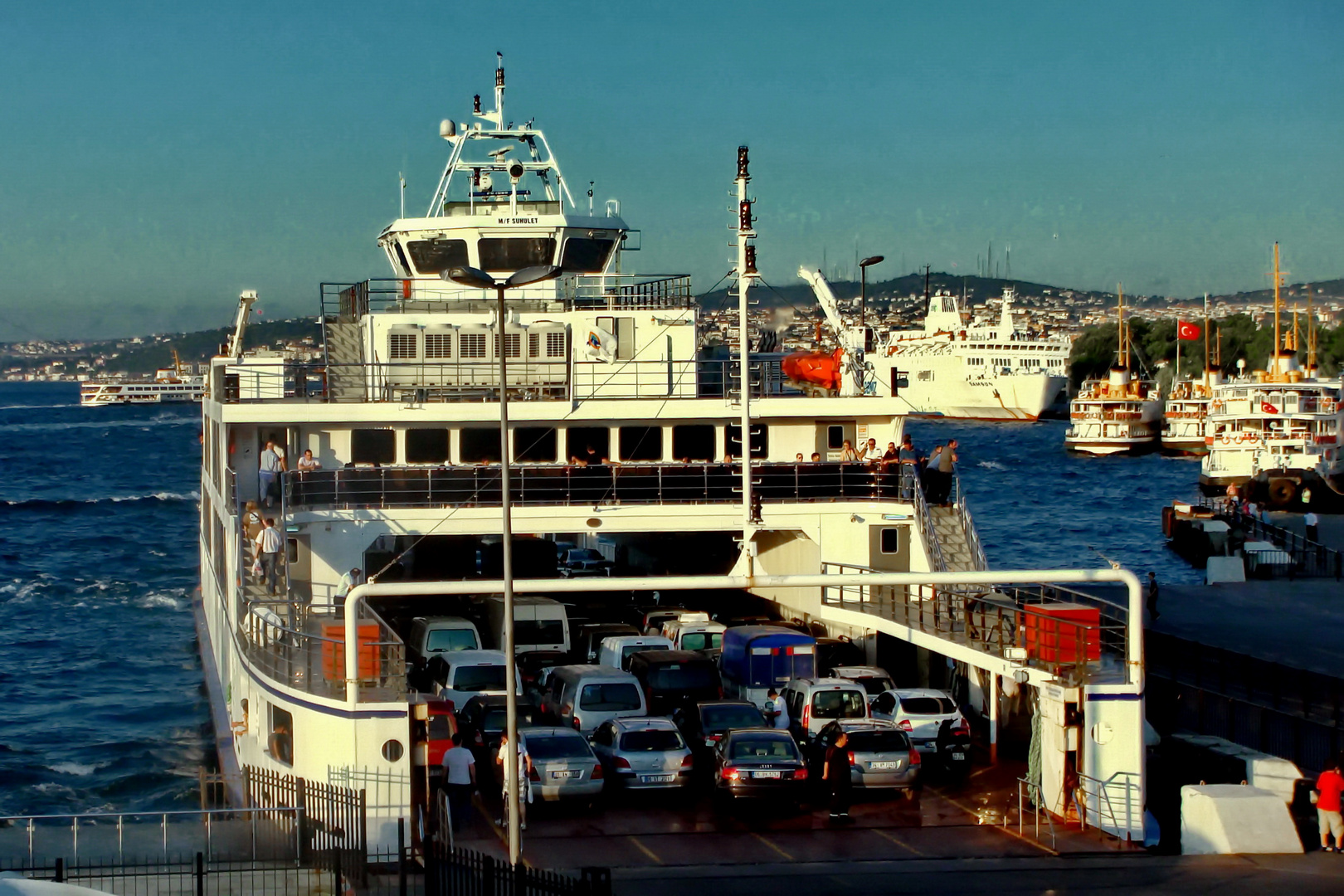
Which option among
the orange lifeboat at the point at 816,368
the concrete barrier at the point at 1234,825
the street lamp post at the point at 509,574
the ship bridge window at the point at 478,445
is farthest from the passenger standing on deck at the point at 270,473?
the concrete barrier at the point at 1234,825

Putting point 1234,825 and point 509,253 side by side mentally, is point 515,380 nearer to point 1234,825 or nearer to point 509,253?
point 509,253

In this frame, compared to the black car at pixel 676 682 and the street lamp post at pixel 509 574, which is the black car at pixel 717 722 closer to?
the black car at pixel 676 682

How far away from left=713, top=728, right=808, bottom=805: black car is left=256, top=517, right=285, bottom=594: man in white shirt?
8.11 meters

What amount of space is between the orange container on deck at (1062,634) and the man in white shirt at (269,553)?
11441 mm

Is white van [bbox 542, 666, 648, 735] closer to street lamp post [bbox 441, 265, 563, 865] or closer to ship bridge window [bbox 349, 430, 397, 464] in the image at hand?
ship bridge window [bbox 349, 430, 397, 464]

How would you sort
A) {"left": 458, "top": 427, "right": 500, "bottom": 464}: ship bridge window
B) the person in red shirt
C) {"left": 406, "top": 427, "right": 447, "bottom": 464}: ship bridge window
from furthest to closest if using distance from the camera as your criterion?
{"left": 458, "top": 427, "right": 500, "bottom": 464}: ship bridge window, {"left": 406, "top": 427, "right": 447, "bottom": 464}: ship bridge window, the person in red shirt

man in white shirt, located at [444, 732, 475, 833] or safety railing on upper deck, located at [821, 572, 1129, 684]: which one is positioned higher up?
safety railing on upper deck, located at [821, 572, 1129, 684]

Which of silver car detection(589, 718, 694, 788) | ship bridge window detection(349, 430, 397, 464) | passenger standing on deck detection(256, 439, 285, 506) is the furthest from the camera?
ship bridge window detection(349, 430, 397, 464)

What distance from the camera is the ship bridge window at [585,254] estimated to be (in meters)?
31.7

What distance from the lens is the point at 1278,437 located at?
8844cm

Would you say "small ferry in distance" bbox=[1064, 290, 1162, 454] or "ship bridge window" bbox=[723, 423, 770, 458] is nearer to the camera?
"ship bridge window" bbox=[723, 423, 770, 458]

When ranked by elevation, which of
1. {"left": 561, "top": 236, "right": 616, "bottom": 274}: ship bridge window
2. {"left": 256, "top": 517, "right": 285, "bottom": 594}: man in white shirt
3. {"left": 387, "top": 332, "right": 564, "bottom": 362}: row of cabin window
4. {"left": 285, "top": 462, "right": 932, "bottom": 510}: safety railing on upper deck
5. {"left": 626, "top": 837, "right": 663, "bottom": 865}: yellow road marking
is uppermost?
{"left": 561, "top": 236, "right": 616, "bottom": 274}: ship bridge window

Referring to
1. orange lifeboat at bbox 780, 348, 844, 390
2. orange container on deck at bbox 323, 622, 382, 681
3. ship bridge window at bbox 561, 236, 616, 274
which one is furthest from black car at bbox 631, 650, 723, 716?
ship bridge window at bbox 561, 236, 616, 274

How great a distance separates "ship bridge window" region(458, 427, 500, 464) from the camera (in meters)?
27.8
